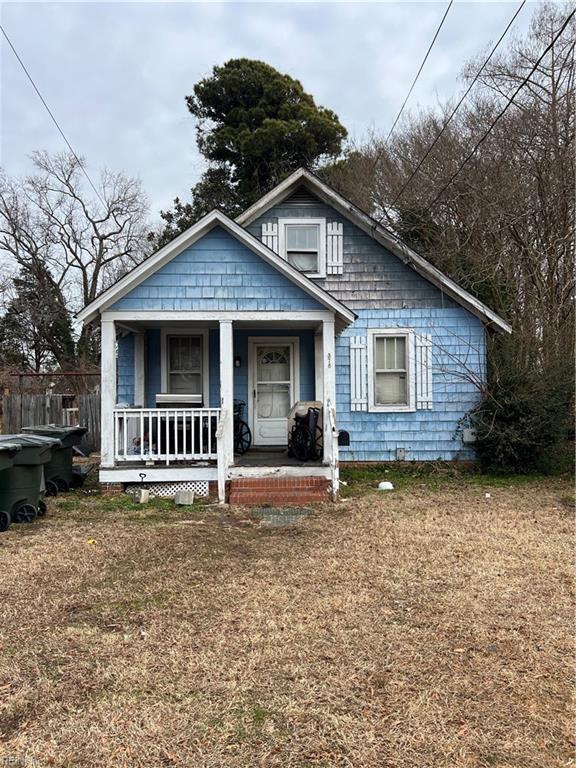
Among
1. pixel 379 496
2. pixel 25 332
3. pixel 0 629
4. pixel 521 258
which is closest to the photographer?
pixel 0 629

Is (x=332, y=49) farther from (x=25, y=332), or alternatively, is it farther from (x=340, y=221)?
(x=25, y=332)

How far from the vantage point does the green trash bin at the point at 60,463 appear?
29.8 feet

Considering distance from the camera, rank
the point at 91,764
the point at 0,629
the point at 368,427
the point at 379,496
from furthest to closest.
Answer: the point at 368,427, the point at 379,496, the point at 0,629, the point at 91,764

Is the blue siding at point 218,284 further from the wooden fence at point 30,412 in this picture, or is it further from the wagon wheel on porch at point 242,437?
the wooden fence at point 30,412

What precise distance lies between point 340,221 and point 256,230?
67.5 inches

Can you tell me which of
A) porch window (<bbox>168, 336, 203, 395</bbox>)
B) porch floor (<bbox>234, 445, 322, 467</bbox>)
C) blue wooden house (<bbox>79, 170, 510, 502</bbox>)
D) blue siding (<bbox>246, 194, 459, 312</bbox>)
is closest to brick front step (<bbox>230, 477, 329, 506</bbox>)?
porch floor (<bbox>234, 445, 322, 467</bbox>)

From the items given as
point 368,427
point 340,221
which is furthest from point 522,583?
point 340,221

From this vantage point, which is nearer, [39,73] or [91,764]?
[91,764]

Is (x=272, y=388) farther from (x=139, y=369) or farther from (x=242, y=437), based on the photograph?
(x=139, y=369)

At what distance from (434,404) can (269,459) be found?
3844 mm

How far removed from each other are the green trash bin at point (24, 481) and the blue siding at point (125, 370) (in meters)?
3.27

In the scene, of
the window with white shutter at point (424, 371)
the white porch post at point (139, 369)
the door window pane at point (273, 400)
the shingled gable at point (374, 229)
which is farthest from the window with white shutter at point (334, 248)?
the white porch post at point (139, 369)

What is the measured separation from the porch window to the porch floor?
1743 mm

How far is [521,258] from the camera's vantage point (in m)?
14.4
